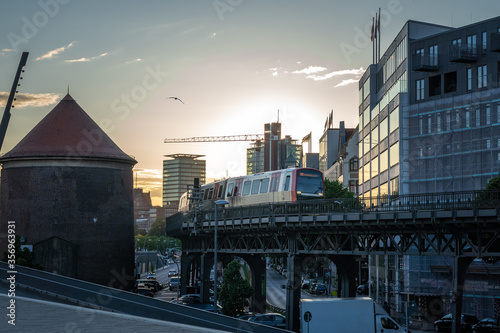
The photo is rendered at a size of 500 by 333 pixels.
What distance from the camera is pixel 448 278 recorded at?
241 ft

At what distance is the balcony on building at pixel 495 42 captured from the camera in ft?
243

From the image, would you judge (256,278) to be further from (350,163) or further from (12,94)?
(350,163)

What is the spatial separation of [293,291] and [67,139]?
42.2 metres

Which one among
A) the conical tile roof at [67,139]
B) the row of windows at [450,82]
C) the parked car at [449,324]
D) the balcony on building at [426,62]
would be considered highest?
the balcony on building at [426,62]

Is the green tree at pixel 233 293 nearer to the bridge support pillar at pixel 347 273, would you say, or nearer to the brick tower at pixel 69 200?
the bridge support pillar at pixel 347 273

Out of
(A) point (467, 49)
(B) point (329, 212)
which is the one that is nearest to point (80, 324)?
(B) point (329, 212)

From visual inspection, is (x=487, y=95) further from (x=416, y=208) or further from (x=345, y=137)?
(x=345, y=137)

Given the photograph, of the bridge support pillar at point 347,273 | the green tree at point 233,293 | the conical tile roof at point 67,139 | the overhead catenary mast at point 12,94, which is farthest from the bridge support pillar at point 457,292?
the conical tile roof at point 67,139

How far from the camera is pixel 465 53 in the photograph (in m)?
76.8

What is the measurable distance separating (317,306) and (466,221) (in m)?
9.94

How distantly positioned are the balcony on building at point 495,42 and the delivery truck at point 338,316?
42.8 m

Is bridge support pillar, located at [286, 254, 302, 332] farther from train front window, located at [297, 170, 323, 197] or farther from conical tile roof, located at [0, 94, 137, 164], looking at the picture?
conical tile roof, located at [0, 94, 137, 164]

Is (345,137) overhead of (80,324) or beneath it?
overhead

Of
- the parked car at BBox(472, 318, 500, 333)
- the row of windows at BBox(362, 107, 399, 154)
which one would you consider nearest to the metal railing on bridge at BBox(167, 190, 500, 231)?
the parked car at BBox(472, 318, 500, 333)
